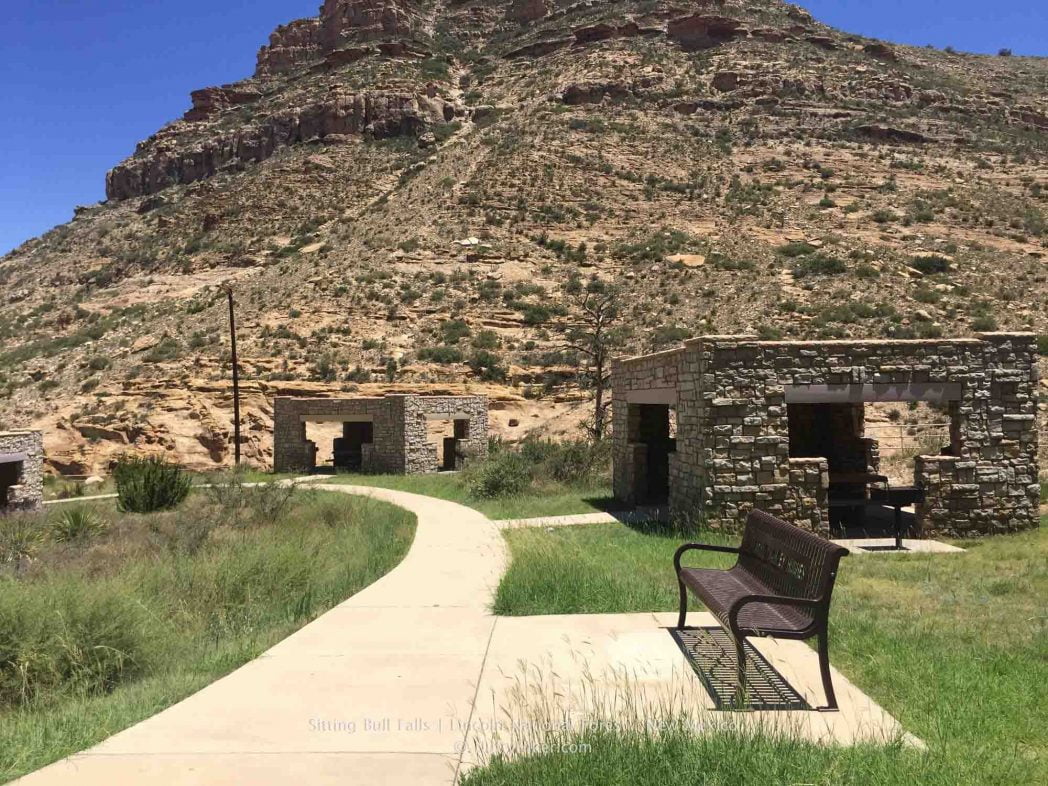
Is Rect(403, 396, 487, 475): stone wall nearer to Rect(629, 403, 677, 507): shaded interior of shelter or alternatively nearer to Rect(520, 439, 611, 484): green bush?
Rect(520, 439, 611, 484): green bush

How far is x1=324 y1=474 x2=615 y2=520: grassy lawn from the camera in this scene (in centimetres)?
1598

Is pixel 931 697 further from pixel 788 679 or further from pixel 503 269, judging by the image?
pixel 503 269

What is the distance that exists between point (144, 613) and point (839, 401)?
10.2 m

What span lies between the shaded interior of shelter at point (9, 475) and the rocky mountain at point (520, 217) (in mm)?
7512

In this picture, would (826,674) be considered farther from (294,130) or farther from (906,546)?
(294,130)

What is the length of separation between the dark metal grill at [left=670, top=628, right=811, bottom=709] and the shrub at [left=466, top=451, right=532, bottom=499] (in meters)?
12.5

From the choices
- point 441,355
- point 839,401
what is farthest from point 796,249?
point 839,401

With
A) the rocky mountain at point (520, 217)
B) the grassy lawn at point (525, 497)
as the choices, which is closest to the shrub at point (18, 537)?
the grassy lawn at point (525, 497)

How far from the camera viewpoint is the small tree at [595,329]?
32531mm

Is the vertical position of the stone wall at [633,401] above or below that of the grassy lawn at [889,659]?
above

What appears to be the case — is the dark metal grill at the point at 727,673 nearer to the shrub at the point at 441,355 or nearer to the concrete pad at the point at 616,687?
the concrete pad at the point at 616,687

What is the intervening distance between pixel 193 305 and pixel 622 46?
41.9m

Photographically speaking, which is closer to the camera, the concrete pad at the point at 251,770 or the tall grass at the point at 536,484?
the concrete pad at the point at 251,770

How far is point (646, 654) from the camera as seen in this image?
226 inches
